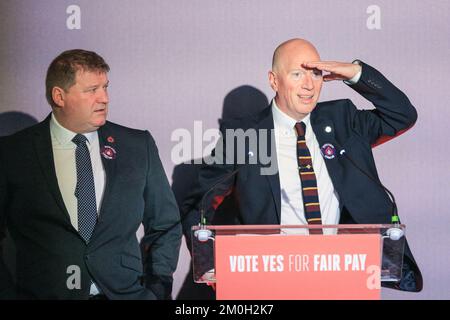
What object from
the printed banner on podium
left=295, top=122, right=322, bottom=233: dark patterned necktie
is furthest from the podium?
left=295, top=122, right=322, bottom=233: dark patterned necktie

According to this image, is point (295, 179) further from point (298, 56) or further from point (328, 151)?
point (298, 56)

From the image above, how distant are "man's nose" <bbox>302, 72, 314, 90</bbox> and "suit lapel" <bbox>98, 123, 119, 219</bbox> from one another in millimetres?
803

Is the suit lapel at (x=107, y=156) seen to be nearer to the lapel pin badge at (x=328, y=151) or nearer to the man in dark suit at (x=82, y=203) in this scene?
the man in dark suit at (x=82, y=203)

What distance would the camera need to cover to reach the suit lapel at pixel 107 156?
137 inches

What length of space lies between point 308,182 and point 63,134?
1.00 metres

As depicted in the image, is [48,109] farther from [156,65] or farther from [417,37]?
[417,37]

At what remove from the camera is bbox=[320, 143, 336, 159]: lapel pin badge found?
352 centimetres

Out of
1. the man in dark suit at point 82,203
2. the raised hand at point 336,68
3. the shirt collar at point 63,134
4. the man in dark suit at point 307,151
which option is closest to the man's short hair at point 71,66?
the man in dark suit at point 82,203

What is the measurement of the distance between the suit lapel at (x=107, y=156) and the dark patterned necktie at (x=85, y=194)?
0.15 ft

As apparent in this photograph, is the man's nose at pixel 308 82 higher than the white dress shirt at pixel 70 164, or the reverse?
the man's nose at pixel 308 82

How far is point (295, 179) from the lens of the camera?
3496 mm

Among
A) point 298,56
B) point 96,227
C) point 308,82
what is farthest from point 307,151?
point 96,227
